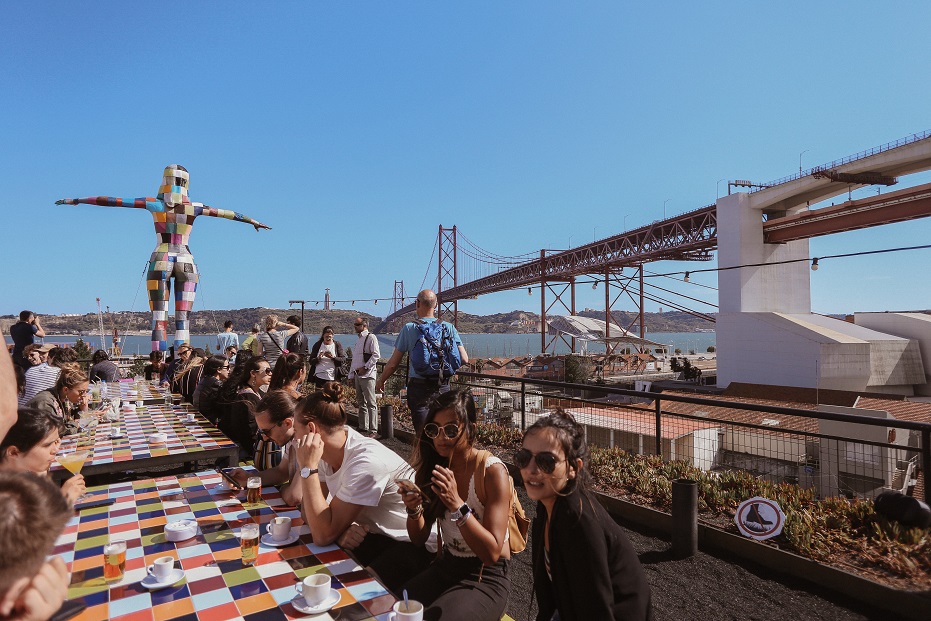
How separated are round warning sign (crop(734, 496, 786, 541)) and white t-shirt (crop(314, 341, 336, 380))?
5.35 metres

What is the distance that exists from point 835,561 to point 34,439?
431 centimetres

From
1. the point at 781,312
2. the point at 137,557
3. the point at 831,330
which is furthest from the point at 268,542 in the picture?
the point at 781,312

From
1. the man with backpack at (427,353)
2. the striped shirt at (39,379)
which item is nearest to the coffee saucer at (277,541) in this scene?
the man with backpack at (427,353)

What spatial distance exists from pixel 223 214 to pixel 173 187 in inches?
52.6

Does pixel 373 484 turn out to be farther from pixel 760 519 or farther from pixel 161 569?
pixel 760 519

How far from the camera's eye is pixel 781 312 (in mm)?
19797

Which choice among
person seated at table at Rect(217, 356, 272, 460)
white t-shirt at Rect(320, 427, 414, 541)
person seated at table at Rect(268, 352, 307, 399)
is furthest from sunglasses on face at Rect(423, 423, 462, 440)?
person seated at table at Rect(268, 352, 307, 399)

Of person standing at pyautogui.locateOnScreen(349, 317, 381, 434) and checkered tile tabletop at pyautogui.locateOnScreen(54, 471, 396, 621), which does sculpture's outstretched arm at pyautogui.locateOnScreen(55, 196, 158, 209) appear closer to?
person standing at pyautogui.locateOnScreen(349, 317, 381, 434)

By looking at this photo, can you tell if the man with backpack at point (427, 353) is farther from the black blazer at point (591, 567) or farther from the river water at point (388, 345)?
the black blazer at point (591, 567)

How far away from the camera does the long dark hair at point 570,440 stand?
1.66 m

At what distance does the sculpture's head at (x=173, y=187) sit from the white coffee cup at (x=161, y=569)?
11.7 metres

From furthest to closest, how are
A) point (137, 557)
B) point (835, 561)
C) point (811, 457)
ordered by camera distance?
point (811, 457) → point (835, 561) → point (137, 557)

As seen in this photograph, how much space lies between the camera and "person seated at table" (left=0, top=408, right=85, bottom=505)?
2.01 meters

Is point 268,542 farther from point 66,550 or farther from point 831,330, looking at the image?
point 831,330
